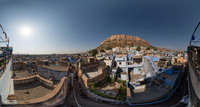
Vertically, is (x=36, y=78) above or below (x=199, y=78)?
below

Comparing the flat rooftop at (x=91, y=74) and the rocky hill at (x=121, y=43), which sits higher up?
the rocky hill at (x=121, y=43)

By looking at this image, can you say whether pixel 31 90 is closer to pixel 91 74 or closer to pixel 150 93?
pixel 91 74

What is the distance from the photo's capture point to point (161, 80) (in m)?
11.9

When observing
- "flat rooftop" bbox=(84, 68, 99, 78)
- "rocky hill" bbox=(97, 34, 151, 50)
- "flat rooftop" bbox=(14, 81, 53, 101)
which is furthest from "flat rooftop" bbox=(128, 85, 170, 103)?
"rocky hill" bbox=(97, 34, 151, 50)

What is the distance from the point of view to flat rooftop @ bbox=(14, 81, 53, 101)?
5.21 metres

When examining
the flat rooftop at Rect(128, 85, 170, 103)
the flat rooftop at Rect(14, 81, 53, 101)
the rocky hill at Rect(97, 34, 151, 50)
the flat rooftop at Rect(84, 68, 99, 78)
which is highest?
the rocky hill at Rect(97, 34, 151, 50)

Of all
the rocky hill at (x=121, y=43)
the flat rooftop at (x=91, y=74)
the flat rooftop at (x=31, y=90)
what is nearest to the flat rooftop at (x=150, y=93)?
the flat rooftop at (x=91, y=74)

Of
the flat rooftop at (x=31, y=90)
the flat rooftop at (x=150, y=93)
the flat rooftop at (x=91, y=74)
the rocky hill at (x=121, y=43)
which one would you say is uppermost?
the rocky hill at (x=121, y=43)

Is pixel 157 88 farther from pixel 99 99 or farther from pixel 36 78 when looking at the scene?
pixel 36 78

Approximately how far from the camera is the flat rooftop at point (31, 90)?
5207 millimetres

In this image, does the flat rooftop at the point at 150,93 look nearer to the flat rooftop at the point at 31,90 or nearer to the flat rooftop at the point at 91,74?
the flat rooftop at the point at 91,74

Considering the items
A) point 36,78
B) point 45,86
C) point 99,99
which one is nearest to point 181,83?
point 99,99

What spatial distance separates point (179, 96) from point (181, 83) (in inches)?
154

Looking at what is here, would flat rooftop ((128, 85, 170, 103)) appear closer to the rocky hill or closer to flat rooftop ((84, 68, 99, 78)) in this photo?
flat rooftop ((84, 68, 99, 78))
